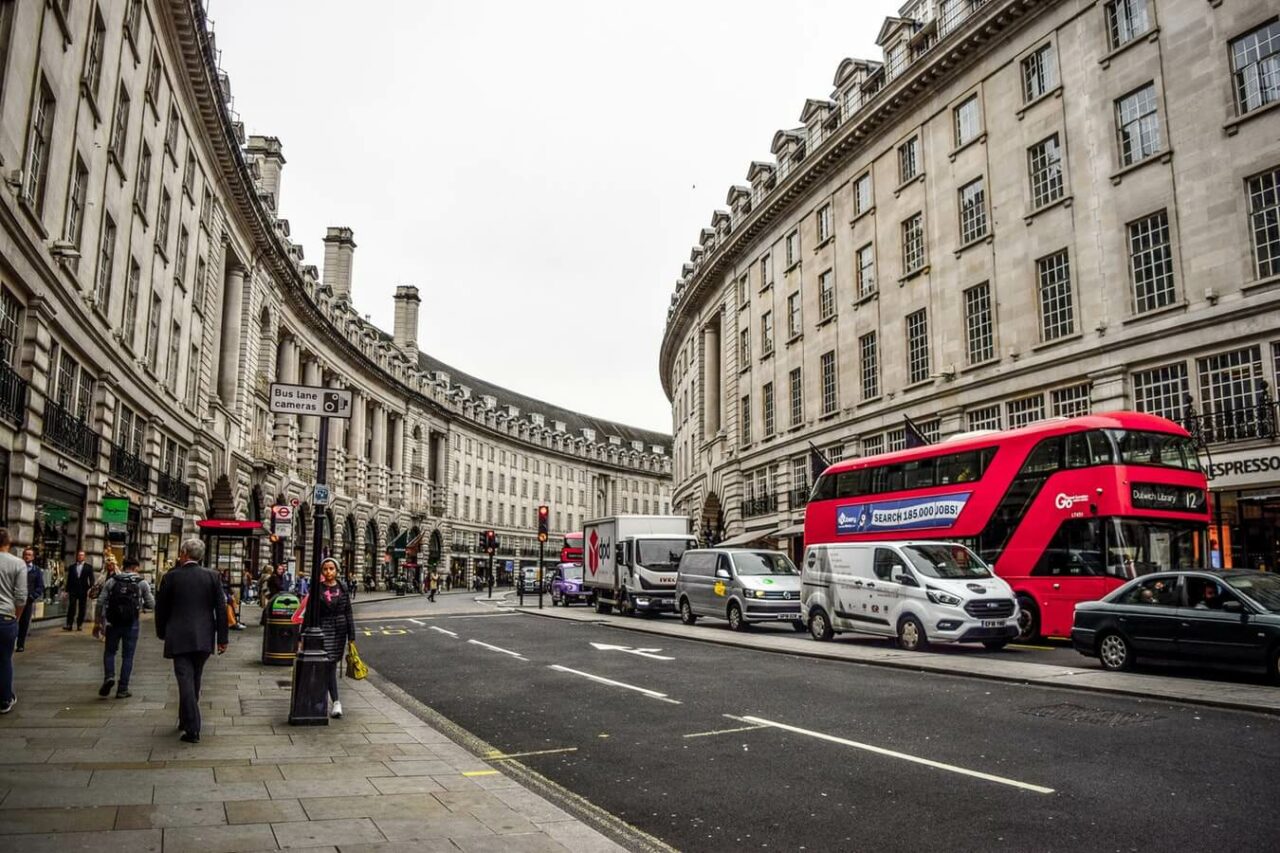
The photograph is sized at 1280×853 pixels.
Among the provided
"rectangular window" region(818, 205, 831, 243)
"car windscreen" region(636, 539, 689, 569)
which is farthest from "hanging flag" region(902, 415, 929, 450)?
"rectangular window" region(818, 205, 831, 243)

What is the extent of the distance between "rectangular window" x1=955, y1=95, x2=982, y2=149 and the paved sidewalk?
25504 millimetres

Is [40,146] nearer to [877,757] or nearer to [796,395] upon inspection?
[877,757]

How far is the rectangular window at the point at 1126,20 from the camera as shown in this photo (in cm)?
2362

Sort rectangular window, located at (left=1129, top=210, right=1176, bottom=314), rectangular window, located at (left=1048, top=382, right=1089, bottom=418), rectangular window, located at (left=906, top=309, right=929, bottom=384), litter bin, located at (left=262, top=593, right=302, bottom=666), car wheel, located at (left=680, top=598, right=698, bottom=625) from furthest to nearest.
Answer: rectangular window, located at (left=906, top=309, right=929, bottom=384), car wheel, located at (left=680, top=598, right=698, bottom=625), rectangular window, located at (left=1048, top=382, right=1089, bottom=418), rectangular window, located at (left=1129, top=210, right=1176, bottom=314), litter bin, located at (left=262, top=593, right=302, bottom=666)

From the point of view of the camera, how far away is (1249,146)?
20.8 meters

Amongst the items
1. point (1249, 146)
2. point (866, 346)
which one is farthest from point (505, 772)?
point (866, 346)

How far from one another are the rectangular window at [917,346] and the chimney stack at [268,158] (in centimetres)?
3320

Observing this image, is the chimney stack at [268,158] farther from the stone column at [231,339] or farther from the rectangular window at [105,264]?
the rectangular window at [105,264]

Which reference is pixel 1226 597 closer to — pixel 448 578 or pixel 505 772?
pixel 505 772

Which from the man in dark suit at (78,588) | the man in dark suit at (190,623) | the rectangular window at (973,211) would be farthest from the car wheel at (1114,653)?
the man in dark suit at (78,588)

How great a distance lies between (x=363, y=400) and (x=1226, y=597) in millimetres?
59115

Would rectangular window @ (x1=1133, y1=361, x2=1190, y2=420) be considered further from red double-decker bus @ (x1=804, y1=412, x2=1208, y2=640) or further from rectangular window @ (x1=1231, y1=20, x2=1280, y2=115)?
rectangular window @ (x1=1231, y1=20, x2=1280, y2=115)

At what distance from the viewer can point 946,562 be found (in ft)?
55.0

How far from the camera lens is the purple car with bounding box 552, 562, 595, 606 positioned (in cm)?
4094
